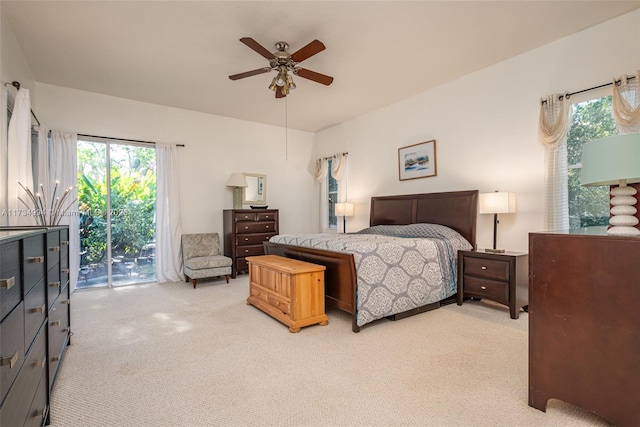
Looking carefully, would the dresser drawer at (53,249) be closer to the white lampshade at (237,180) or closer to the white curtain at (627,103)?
the white lampshade at (237,180)

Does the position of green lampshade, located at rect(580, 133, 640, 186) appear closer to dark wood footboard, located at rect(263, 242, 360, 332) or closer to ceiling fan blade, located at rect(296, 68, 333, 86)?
dark wood footboard, located at rect(263, 242, 360, 332)

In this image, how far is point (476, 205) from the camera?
410 centimetres

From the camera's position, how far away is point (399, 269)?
322 centimetres

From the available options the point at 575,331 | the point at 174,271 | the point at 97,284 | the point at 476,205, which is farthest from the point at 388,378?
the point at 97,284

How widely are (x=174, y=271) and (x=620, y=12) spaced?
6.57 m

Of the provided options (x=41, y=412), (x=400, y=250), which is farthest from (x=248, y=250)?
(x=41, y=412)

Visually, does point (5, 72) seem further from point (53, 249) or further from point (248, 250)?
point (248, 250)

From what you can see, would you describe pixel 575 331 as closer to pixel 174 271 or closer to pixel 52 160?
pixel 174 271

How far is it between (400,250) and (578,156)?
2241 mm

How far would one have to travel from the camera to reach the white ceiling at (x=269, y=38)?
283 centimetres

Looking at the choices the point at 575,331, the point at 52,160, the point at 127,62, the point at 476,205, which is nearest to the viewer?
the point at 575,331

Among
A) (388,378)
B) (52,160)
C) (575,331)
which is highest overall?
(52,160)

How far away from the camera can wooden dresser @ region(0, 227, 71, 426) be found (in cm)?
103

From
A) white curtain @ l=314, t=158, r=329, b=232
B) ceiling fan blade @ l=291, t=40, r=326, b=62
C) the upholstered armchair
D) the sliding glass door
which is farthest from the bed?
the sliding glass door
